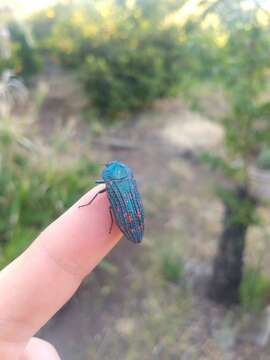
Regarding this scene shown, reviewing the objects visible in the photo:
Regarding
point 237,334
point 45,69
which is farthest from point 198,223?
point 45,69

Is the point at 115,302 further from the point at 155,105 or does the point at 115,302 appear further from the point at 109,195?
the point at 155,105

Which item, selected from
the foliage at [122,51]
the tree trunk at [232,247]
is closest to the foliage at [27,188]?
the tree trunk at [232,247]

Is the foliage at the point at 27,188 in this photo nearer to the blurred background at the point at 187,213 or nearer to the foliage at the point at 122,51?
the blurred background at the point at 187,213

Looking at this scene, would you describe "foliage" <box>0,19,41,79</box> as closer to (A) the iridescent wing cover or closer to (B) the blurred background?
(B) the blurred background

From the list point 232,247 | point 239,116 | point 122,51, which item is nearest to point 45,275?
point 239,116

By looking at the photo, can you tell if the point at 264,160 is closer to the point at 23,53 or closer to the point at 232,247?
the point at 232,247

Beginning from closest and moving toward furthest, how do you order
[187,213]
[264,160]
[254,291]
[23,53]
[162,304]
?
[254,291]
[162,304]
[264,160]
[187,213]
[23,53]

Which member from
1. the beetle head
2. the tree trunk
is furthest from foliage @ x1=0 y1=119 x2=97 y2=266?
the beetle head
